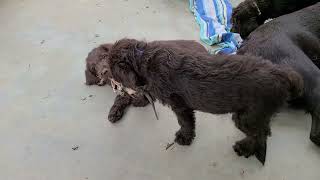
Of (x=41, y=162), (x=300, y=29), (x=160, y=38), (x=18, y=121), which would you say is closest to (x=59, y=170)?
(x=41, y=162)

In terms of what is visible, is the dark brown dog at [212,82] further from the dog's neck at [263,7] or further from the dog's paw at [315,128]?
the dog's neck at [263,7]

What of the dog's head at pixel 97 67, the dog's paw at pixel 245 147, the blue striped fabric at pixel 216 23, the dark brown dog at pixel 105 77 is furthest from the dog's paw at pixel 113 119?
the blue striped fabric at pixel 216 23

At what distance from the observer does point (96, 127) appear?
3.80m

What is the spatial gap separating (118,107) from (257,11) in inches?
69.9

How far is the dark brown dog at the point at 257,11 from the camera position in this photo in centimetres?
418

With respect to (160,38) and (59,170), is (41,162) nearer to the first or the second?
(59,170)

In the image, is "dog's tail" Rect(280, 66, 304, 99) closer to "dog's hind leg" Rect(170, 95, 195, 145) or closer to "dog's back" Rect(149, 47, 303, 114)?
"dog's back" Rect(149, 47, 303, 114)

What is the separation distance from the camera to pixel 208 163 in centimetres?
334

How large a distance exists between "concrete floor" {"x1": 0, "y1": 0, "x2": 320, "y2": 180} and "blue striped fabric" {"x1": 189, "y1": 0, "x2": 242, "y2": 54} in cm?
12

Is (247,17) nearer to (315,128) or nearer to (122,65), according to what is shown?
(315,128)

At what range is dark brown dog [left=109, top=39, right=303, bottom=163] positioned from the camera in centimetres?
273

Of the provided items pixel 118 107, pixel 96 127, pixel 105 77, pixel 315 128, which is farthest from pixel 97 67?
pixel 315 128

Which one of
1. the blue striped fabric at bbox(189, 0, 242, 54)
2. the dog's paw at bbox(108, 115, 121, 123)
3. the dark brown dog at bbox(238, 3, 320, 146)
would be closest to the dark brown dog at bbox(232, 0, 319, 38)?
the blue striped fabric at bbox(189, 0, 242, 54)

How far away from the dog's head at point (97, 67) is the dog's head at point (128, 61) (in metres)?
0.59
